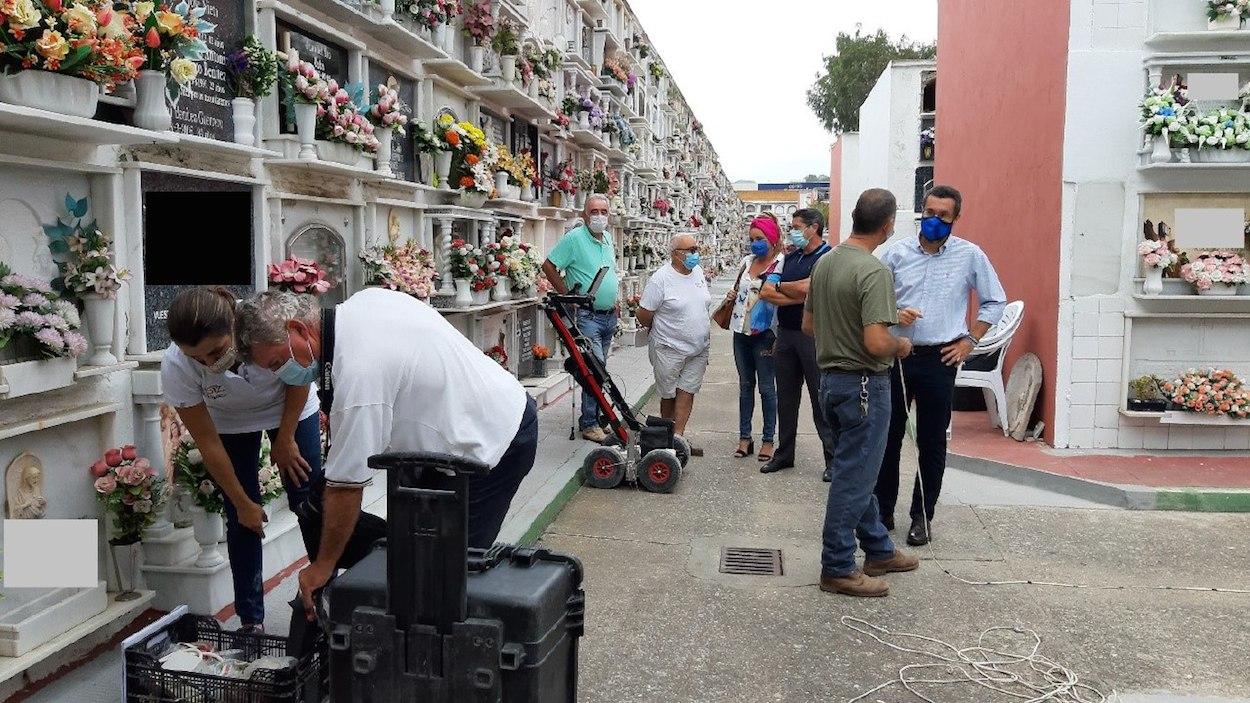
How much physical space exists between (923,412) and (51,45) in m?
4.56

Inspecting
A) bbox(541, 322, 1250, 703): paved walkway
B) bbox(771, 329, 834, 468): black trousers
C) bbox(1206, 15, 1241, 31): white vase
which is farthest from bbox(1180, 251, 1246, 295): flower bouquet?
bbox(771, 329, 834, 468): black trousers

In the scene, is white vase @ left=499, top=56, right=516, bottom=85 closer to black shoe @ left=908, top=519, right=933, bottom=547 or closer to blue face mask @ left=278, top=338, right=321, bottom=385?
black shoe @ left=908, top=519, right=933, bottom=547

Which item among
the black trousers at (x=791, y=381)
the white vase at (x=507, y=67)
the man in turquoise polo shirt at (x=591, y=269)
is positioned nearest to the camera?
the black trousers at (x=791, y=381)

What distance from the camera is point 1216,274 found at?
24.7 ft

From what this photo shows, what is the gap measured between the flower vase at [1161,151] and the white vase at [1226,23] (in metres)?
1.07

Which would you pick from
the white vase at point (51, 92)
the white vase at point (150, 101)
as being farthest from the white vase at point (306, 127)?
the white vase at point (51, 92)

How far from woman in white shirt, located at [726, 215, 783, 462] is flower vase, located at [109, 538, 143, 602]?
4892 millimetres

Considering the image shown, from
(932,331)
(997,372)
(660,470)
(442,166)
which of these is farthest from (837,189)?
(932,331)

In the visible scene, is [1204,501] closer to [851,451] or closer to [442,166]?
[851,451]

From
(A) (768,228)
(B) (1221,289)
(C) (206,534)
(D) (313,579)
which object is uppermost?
(A) (768,228)

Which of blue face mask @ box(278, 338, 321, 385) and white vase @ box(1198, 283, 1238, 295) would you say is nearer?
blue face mask @ box(278, 338, 321, 385)

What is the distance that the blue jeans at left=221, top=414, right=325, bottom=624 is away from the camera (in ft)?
12.1

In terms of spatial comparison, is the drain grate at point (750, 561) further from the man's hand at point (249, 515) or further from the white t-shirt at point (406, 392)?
the man's hand at point (249, 515)

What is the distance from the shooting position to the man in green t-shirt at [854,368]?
14.9 ft
